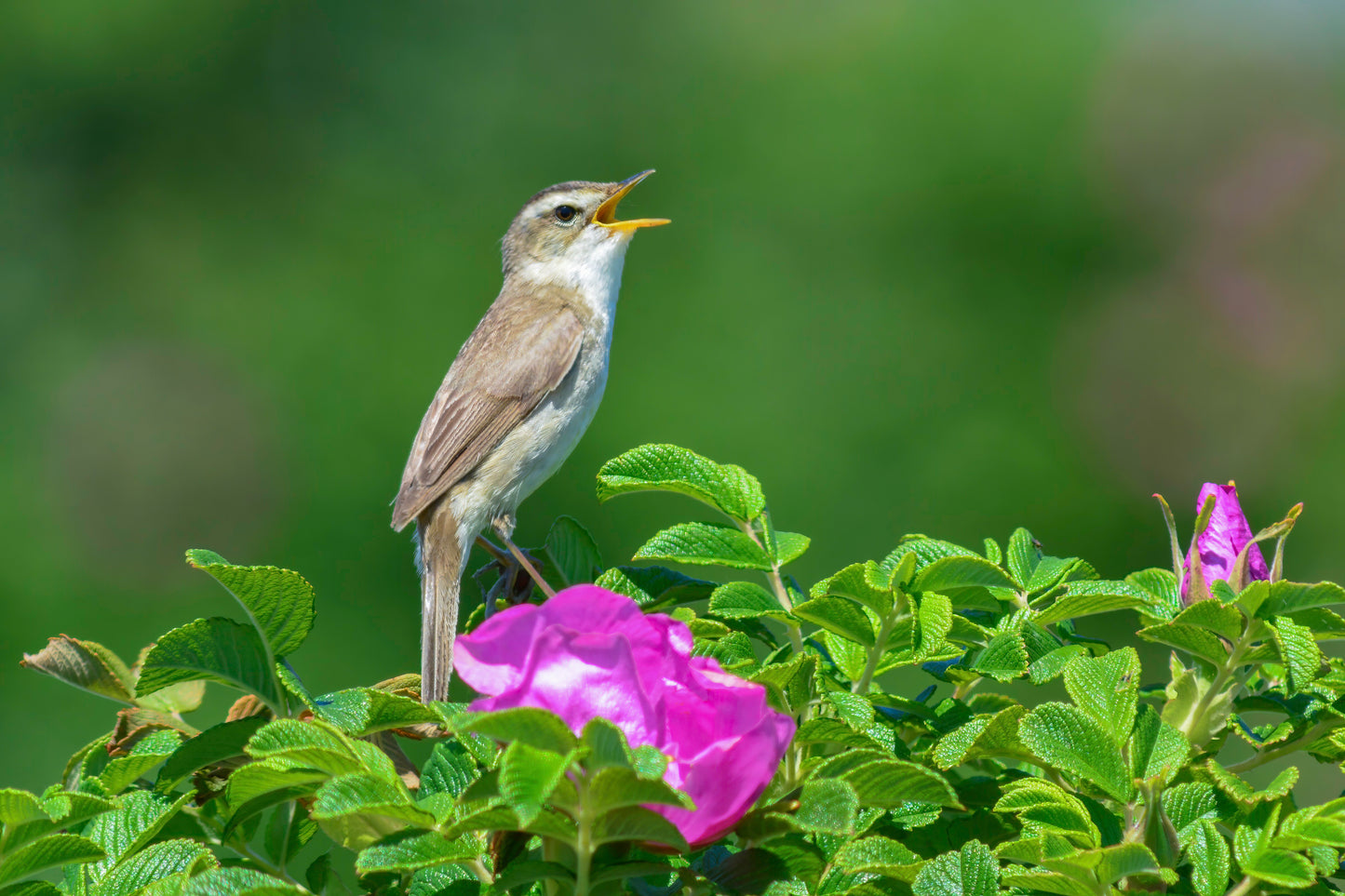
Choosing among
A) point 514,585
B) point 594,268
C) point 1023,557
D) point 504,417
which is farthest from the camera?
point 594,268

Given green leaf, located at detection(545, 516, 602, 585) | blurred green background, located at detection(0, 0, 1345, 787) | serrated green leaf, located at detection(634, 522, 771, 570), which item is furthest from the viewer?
blurred green background, located at detection(0, 0, 1345, 787)

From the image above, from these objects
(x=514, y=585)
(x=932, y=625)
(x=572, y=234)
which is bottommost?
(x=514, y=585)

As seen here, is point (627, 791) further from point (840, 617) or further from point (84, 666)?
point (84, 666)

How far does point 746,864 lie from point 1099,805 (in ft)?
1.07

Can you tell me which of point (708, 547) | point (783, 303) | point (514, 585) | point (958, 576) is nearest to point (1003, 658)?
point (958, 576)

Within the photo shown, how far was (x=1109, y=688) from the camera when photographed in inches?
43.1

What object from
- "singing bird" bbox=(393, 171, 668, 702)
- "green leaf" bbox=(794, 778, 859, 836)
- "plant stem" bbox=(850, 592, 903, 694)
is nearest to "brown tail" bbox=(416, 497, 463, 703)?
"singing bird" bbox=(393, 171, 668, 702)

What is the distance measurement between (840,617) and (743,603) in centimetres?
12

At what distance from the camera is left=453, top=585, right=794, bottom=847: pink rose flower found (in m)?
0.89

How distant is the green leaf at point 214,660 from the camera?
3.76 ft

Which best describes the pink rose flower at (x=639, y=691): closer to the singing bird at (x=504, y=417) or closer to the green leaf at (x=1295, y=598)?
the green leaf at (x=1295, y=598)

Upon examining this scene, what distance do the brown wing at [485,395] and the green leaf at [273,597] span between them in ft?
7.59

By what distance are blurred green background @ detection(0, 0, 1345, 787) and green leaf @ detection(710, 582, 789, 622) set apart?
233 inches

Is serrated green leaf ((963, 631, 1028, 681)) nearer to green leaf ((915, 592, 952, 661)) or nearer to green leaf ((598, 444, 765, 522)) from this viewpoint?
green leaf ((915, 592, 952, 661))
